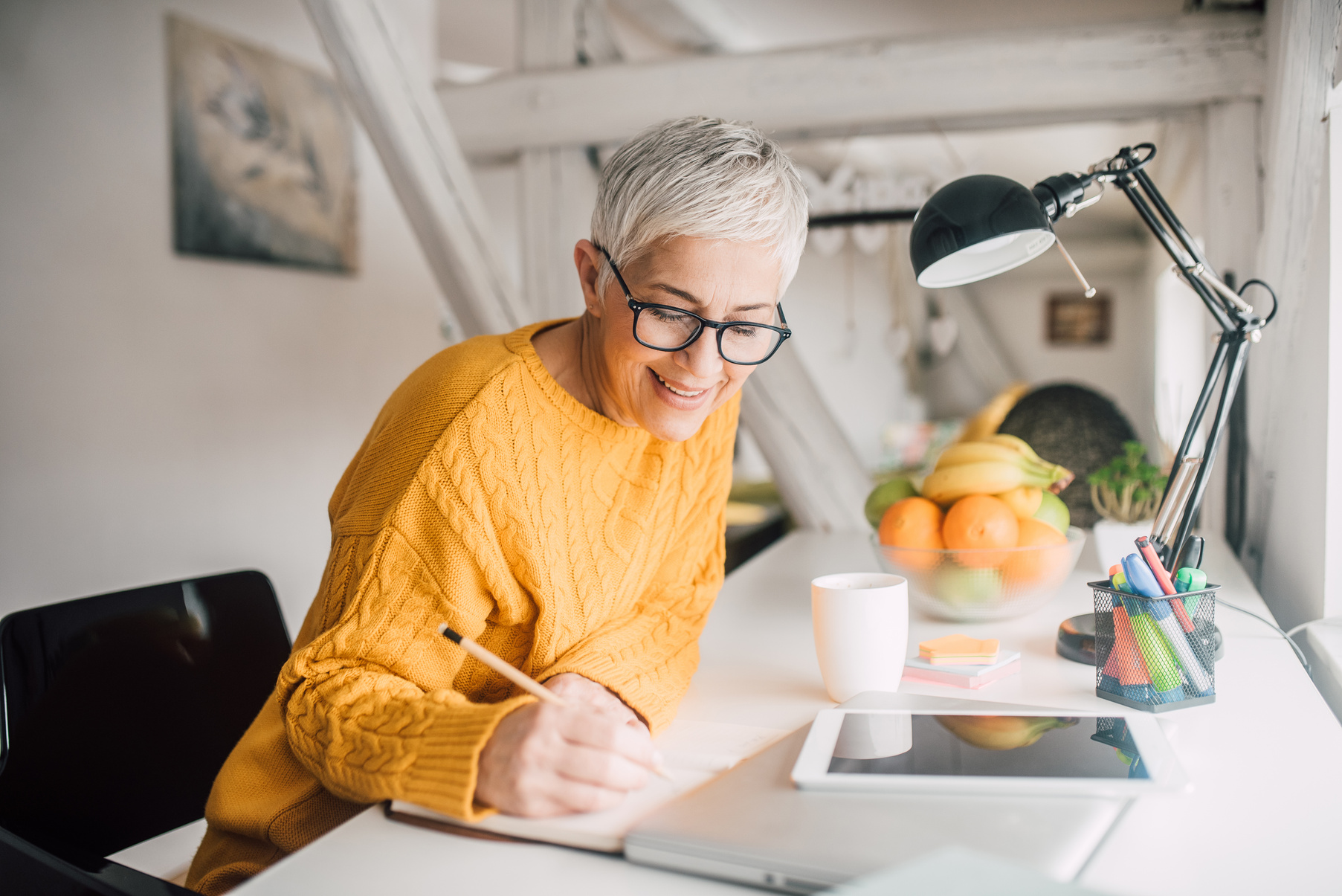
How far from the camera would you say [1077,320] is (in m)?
8.39

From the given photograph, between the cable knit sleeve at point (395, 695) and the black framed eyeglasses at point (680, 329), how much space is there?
1.03 feet

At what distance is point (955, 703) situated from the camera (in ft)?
2.78

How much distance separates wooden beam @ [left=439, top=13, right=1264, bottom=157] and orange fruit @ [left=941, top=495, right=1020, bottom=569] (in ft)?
3.40

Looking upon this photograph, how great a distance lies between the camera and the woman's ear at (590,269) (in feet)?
3.35

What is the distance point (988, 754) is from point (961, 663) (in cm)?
32

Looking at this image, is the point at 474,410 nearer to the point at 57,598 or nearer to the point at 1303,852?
the point at 1303,852

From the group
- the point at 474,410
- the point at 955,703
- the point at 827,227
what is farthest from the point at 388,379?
the point at 955,703

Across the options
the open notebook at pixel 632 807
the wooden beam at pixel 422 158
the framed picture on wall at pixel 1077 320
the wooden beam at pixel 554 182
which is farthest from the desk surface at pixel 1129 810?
the framed picture on wall at pixel 1077 320

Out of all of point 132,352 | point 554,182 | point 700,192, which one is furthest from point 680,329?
point 132,352

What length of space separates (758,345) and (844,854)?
57cm

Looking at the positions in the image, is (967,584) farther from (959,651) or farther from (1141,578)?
(1141,578)

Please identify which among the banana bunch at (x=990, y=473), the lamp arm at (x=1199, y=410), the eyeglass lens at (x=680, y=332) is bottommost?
the banana bunch at (x=990, y=473)

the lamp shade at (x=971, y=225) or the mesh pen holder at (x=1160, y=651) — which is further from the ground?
the lamp shade at (x=971, y=225)

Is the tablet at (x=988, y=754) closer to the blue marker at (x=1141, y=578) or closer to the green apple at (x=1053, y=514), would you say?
the blue marker at (x=1141, y=578)
